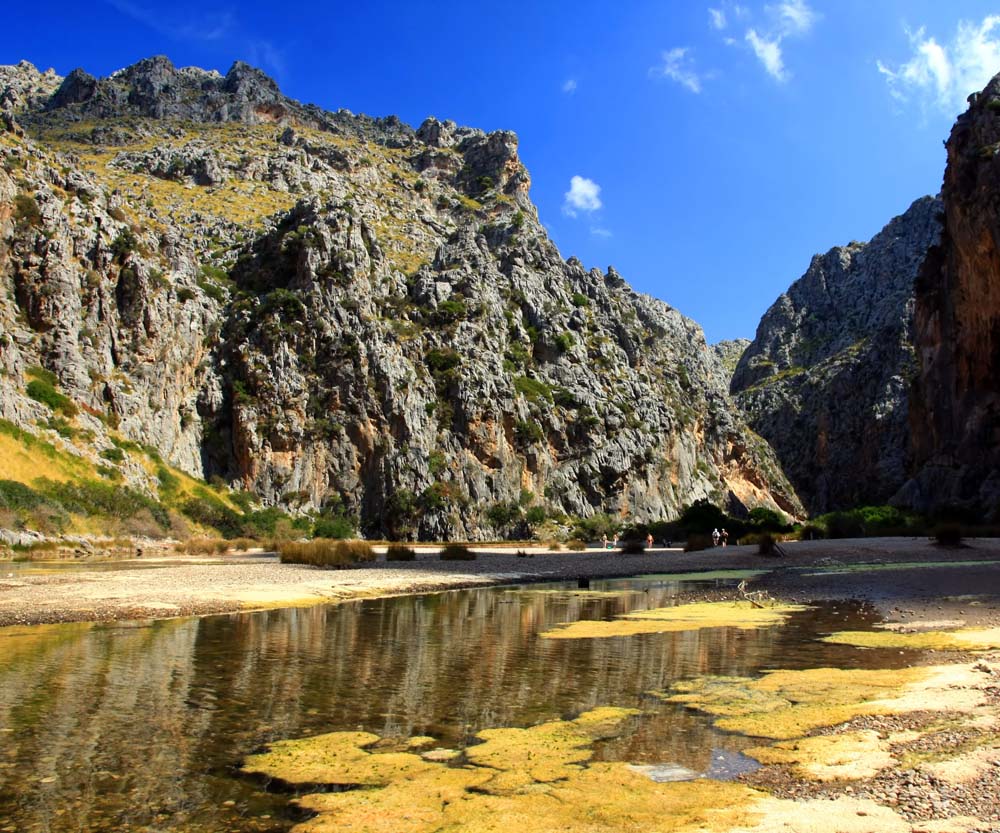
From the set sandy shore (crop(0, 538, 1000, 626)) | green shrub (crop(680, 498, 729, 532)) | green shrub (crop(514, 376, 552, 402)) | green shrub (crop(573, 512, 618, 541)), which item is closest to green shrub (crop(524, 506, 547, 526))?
green shrub (crop(573, 512, 618, 541))

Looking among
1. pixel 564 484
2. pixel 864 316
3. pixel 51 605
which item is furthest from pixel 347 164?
pixel 51 605

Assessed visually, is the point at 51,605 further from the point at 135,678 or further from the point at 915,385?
the point at 915,385

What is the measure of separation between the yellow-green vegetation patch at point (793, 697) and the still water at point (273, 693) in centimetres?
43

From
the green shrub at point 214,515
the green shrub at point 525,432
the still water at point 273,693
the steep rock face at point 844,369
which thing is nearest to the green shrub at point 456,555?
the green shrub at point 214,515

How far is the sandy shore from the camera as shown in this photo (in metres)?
16.9

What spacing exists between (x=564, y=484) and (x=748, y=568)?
49399mm

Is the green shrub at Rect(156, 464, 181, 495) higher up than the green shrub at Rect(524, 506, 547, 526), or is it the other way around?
the green shrub at Rect(156, 464, 181, 495)

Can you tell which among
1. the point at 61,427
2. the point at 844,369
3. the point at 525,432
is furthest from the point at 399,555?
the point at 844,369

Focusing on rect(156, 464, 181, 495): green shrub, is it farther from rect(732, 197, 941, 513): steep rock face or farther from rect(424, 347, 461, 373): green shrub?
rect(732, 197, 941, 513): steep rock face

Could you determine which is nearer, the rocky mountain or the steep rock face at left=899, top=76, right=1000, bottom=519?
the steep rock face at left=899, top=76, right=1000, bottom=519

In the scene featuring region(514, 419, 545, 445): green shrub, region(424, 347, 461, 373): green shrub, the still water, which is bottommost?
the still water

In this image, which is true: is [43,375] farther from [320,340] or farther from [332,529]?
[320,340]

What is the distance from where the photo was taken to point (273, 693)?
9.70 m

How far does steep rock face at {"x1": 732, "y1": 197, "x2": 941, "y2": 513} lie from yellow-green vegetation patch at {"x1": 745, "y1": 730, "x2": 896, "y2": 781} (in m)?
94.6
